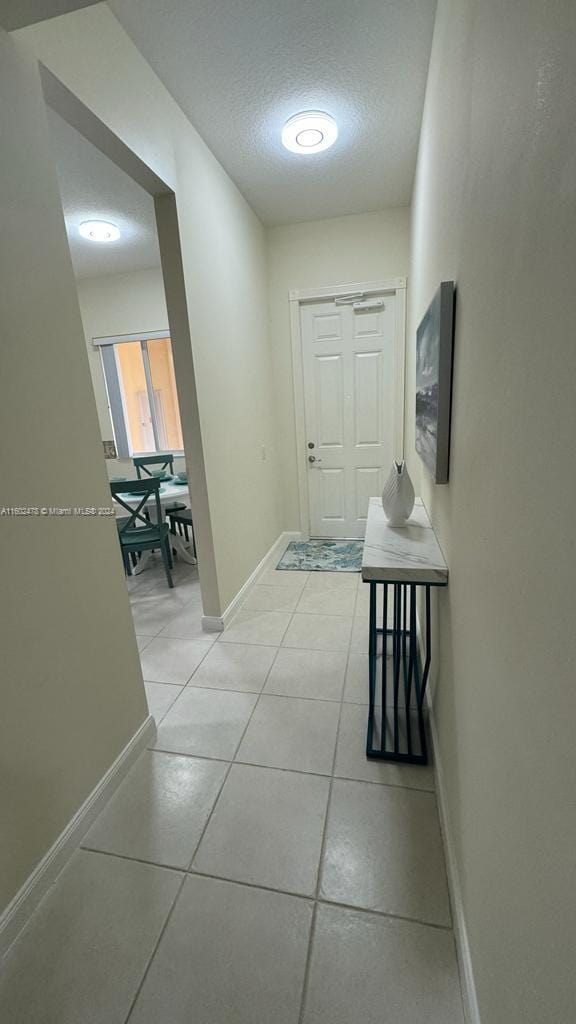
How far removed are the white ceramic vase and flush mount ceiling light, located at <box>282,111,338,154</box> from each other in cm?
191

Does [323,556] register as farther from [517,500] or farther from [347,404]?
[517,500]

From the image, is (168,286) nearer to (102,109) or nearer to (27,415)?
(102,109)

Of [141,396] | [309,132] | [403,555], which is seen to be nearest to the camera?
[403,555]

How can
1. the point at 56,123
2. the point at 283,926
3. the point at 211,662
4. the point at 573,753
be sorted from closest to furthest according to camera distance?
the point at 573,753 < the point at 283,926 < the point at 56,123 < the point at 211,662

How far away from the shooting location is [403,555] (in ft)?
4.50

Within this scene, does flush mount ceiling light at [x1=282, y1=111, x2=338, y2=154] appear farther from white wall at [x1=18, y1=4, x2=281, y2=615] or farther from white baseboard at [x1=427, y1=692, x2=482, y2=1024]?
white baseboard at [x1=427, y1=692, x2=482, y2=1024]

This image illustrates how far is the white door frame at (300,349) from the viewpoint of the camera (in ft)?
10.6

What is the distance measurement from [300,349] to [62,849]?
349 centimetres

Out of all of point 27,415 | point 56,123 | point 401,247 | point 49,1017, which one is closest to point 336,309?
point 401,247

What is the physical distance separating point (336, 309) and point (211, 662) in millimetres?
2967

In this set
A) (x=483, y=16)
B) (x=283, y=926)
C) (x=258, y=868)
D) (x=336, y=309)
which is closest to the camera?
(x=483, y=16)

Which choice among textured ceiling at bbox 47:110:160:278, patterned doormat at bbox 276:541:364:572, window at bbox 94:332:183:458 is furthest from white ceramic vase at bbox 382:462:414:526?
window at bbox 94:332:183:458

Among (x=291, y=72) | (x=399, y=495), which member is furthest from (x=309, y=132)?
(x=399, y=495)

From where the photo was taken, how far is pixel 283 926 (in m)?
1.04
